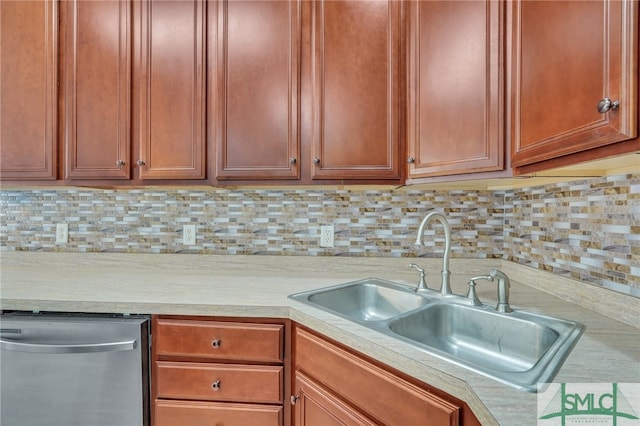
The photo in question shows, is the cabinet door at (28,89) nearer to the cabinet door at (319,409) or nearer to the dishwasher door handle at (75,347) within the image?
the dishwasher door handle at (75,347)

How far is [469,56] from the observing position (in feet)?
3.50

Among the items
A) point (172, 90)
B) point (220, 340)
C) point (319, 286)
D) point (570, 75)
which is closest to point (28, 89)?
point (172, 90)

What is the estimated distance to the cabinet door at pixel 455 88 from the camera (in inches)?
39.8

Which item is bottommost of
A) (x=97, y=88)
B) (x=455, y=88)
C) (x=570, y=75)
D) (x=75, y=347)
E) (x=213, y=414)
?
(x=213, y=414)

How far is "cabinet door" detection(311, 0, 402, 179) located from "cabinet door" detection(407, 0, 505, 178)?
0.26ft

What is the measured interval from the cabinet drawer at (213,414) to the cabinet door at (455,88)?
3.29 feet

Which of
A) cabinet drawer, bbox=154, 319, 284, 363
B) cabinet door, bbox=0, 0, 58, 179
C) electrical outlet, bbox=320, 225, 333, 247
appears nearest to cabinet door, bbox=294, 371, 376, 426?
cabinet drawer, bbox=154, 319, 284, 363

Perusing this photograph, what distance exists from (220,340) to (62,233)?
1.28 m

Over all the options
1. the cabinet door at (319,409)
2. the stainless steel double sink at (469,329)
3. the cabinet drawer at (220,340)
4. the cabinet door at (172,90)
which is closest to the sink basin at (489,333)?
the stainless steel double sink at (469,329)

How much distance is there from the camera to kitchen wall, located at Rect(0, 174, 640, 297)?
5.05ft

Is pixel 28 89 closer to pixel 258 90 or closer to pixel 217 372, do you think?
pixel 258 90

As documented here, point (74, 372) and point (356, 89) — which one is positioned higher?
point (356, 89)

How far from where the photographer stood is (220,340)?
107 cm

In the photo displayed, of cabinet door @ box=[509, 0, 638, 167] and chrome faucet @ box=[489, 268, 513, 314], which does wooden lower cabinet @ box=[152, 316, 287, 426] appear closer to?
chrome faucet @ box=[489, 268, 513, 314]
